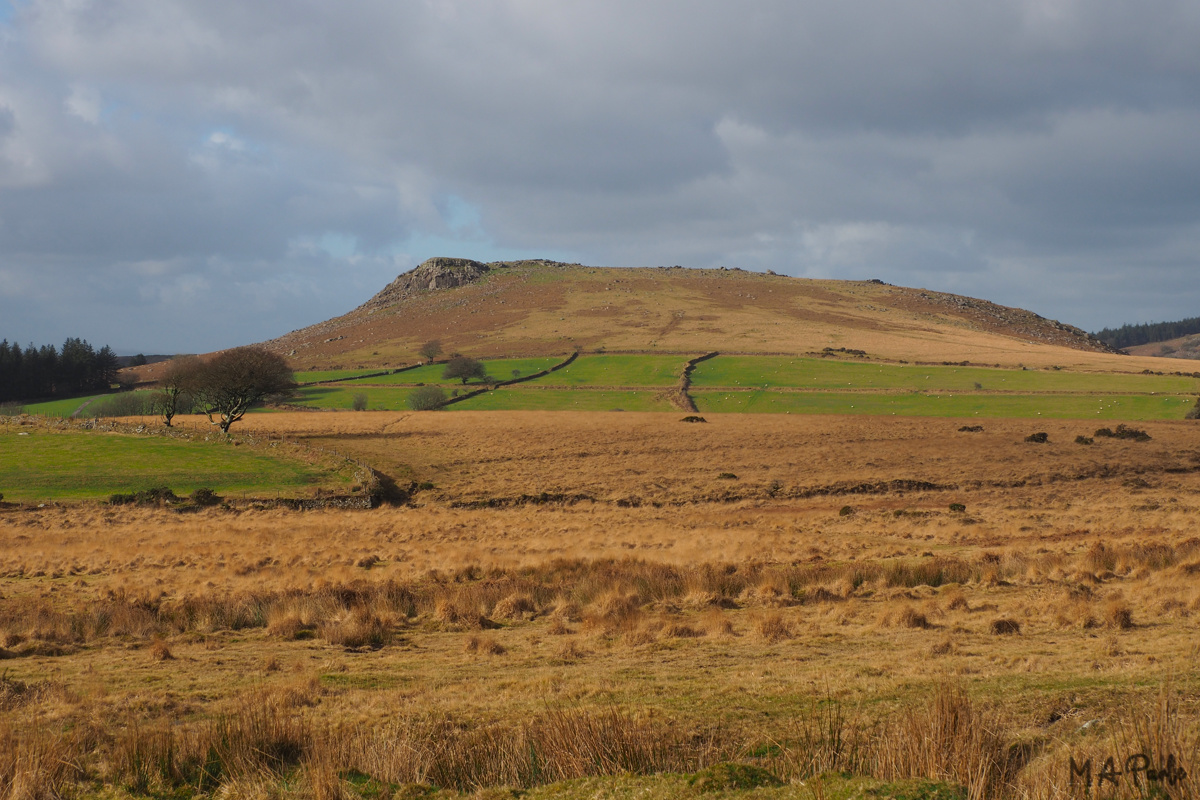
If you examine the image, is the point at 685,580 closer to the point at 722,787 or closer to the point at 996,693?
the point at 996,693

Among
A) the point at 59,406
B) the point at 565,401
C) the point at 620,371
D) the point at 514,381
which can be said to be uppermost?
the point at 620,371

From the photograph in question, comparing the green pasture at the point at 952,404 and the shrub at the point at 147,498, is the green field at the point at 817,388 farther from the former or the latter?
the shrub at the point at 147,498

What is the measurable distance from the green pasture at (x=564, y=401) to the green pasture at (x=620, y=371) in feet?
21.7

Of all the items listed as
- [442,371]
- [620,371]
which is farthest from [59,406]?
[620,371]

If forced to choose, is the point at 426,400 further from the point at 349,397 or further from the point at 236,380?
the point at 236,380

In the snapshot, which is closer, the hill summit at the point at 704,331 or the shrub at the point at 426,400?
the shrub at the point at 426,400

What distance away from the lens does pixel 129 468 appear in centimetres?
4797

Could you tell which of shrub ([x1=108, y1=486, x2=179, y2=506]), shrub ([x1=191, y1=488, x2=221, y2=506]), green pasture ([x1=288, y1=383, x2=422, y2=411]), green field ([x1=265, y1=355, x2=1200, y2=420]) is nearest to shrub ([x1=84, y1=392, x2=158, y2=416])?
green pasture ([x1=288, y1=383, x2=422, y2=411])

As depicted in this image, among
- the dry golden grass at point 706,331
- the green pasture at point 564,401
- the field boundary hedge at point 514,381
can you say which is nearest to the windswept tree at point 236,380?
the green pasture at point 564,401

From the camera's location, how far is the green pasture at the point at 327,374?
399ft

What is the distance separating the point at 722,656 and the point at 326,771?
7947 millimetres

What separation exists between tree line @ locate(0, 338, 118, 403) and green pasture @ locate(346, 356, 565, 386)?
51038 millimetres

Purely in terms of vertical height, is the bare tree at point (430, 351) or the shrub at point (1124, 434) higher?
the bare tree at point (430, 351)

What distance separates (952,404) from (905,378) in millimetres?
19476
